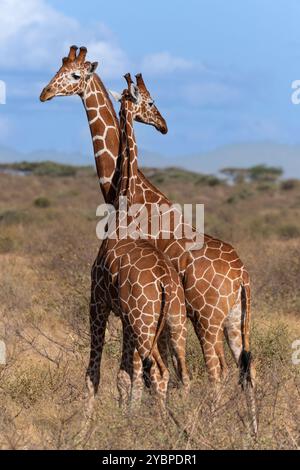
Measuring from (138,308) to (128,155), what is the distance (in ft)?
5.35

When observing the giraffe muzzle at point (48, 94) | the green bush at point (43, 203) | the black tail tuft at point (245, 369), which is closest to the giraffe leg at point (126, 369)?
the black tail tuft at point (245, 369)

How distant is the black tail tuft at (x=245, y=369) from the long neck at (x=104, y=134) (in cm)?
180

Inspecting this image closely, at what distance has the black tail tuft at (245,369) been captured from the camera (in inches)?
263

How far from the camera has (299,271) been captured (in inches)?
518

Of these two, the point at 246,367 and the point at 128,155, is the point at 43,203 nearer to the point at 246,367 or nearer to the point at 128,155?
the point at 128,155

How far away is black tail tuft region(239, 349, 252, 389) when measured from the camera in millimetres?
6680

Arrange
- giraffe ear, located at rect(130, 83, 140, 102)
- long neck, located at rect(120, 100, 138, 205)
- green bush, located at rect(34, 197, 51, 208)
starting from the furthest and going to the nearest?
green bush, located at rect(34, 197, 51, 208)
giraffe ear, located at rect(130, 83, 140, 102)
long neck, located at rect(120, 100, 138, 205)

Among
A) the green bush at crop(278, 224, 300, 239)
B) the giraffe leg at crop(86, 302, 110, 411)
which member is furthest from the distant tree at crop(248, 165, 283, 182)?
the giraffe leg at crop(86, 302, 110, 411)

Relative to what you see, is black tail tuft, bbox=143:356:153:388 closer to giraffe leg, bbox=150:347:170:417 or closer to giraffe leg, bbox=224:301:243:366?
giraffe leg, bbox=150:347:170:417

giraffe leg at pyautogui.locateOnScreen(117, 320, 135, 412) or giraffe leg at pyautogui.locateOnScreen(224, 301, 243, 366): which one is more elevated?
giraffe leg at pyautogui.locateOnScreen(224, 301, 243, 366)

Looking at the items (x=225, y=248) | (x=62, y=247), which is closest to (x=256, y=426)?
(x=225, y=248)

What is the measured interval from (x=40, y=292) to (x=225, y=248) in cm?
545

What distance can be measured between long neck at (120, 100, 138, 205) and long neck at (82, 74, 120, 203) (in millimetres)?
221
